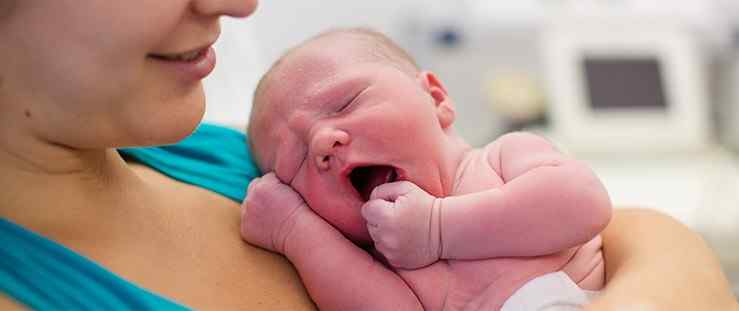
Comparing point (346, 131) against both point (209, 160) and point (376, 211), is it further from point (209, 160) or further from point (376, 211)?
point (209, 160)

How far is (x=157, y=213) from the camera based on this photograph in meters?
1.02

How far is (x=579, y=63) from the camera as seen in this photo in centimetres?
265

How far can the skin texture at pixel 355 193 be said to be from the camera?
3.22ft

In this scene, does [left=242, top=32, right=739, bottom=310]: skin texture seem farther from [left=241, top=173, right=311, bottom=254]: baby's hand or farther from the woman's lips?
the woman's lips

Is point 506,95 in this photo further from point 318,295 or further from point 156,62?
point 156,62

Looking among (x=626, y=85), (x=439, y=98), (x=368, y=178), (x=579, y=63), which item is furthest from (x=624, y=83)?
(x=368, y=178)

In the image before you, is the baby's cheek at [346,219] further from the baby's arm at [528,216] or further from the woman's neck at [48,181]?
the woman's neck at [48,181]

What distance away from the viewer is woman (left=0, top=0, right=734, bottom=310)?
2.55ft

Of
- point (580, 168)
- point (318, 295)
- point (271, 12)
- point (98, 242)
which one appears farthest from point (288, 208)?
point (271, 12)

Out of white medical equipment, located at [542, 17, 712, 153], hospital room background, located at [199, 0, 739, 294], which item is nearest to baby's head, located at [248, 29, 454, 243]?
hospital room background, located at [199, 0, 739, 294]

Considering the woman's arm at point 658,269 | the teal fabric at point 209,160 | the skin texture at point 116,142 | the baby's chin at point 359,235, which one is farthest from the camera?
the teal fabric at point 209,160

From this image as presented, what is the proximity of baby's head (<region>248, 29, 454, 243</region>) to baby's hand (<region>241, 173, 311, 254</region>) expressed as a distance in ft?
0.06

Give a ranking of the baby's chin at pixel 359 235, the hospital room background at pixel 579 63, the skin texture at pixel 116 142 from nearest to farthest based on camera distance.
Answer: the skin texture at pixel 116 142
the baby's chin at pixel 359 235
the hospital room background at pixel 579 63

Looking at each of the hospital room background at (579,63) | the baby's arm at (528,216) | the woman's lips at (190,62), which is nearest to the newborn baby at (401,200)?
the baby's arm at (528,216)
